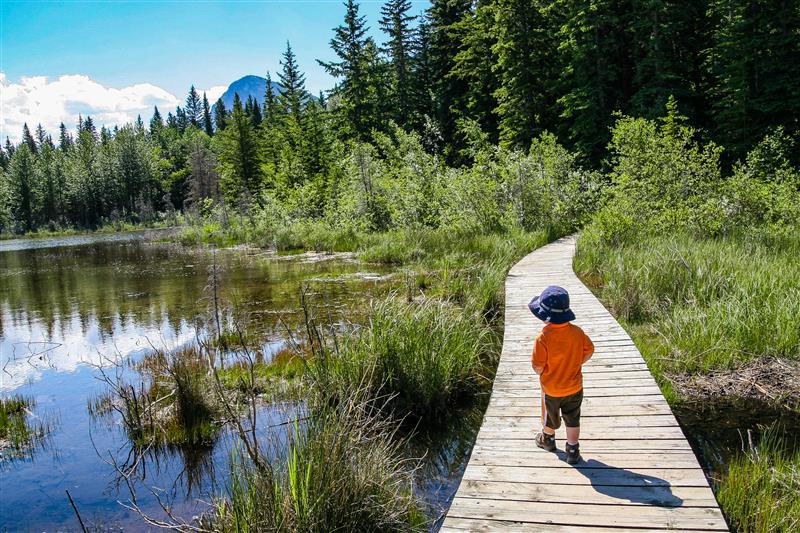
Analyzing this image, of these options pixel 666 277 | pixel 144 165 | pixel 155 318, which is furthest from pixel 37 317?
pixel 144 165

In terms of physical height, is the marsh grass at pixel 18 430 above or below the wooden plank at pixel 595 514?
below

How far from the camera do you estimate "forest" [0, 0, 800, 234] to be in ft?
73.6

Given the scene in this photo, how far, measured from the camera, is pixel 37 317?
12.6m

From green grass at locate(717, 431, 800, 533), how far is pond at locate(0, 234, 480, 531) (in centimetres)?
202

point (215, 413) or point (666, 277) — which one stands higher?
point (666, 277)

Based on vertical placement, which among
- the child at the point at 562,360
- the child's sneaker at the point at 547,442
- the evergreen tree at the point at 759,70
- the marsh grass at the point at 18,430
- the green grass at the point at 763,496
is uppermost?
the evergreen tree at the point at 759,70

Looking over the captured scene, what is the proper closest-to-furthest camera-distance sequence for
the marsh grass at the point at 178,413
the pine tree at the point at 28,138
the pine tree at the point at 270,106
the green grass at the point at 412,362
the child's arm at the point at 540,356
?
1. the child's arm at the point at 540,356
2. the green grass at the point at 412,362
3. the marsh grass at the point at 178,413
4. the pine tree at the point at 270,106
5. the pine tree at the point at 28,138

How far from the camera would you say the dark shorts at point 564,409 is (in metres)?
3.52

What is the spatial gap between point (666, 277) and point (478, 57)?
3230 cm

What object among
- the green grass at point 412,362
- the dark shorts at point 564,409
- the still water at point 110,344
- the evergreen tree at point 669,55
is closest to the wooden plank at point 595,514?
the dark shorts at point 564,409

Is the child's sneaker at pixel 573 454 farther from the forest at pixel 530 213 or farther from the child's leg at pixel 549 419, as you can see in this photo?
the forest at pixel 530 213

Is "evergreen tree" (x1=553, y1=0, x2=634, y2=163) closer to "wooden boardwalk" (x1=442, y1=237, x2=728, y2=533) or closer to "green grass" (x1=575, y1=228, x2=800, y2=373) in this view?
"green grass" (x1=575, y1=228, x2=800, y2=373)

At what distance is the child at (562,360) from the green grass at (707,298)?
2806 mm

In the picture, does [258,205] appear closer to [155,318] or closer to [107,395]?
[155,318]
